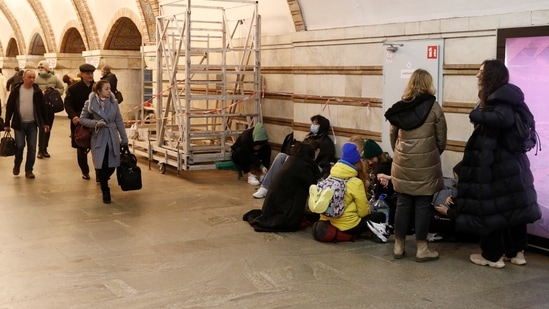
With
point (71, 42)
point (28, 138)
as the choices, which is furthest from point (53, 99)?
point (71, 42)

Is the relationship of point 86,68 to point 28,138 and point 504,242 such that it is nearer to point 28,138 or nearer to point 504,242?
point 28,138

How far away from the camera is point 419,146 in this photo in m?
5.38

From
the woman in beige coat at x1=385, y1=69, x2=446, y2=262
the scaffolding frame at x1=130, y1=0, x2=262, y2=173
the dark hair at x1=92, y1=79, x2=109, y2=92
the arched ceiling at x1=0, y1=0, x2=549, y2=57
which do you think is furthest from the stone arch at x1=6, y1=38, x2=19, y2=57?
the woman in beige coat at x1=385, y1=69, x2=446, y2=262

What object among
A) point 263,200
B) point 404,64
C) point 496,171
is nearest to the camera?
point 496,171

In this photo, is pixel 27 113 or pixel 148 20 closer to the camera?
pixel 27 113

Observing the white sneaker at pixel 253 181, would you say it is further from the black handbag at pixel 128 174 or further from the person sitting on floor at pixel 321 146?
the black handbag at pixel 128 174

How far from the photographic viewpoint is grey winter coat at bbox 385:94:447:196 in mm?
5348

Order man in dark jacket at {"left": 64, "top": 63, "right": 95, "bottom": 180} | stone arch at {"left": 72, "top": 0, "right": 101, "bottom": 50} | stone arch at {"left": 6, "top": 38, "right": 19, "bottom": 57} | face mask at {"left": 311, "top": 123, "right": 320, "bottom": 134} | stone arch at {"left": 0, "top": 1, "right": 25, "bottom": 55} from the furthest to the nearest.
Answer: stone arch at {"left": 6, "top": 38, "right": 19, "bottom": 57} < stone arch at {"left": 0, "top": 1, "right": 25, "bottom": 55} < stone arch at {"left": 72, "top": 0, "right": 101, "bottom": 50} < man in dark jacket at {"left": 64, "top": 63, "right": 95, "bottom": 180} < face mask at {"left": 311, "top": 123, "right": 320, "bottom": 134}

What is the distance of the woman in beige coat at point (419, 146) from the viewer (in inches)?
211

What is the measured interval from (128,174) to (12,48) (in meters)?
22.4

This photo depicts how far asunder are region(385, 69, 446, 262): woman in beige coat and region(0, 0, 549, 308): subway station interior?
1.45 feet

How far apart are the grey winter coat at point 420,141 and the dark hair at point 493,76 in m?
0.41

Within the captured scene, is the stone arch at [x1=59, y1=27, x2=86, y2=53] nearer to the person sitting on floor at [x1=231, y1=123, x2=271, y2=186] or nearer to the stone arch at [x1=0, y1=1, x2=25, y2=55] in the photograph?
→ the stone arch at [x1=0, y1=1, x2=25, y2=55]

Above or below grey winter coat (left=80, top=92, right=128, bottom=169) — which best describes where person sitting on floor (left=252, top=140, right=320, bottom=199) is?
below
